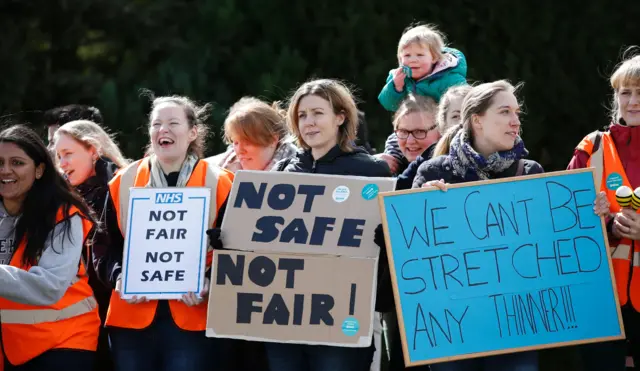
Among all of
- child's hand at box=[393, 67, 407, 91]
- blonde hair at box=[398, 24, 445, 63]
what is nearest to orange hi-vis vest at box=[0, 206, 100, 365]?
child's hand at box=[393, 67, 407, 91]

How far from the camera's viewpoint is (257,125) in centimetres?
716

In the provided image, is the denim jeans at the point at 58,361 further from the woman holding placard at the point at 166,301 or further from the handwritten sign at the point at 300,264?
the handwritten sign at the point at 300,264

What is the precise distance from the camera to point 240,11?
35.3ft

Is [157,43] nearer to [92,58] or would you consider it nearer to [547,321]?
[92,58]

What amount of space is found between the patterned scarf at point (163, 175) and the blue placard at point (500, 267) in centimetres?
116

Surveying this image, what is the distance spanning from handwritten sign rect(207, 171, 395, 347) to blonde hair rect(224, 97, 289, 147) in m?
0.73

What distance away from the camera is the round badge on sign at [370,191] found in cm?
636

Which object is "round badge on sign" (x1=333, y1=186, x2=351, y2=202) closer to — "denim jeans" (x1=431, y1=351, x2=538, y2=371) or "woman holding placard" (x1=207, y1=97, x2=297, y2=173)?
"woman holding placard" (x1=207, y1=97, x2=297, y2=173)

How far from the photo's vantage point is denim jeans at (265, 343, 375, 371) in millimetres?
6285

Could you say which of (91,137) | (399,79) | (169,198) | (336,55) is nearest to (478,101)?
(399,79)

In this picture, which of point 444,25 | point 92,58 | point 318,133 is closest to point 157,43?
point 92,58

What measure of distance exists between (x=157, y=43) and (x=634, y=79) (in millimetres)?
5547

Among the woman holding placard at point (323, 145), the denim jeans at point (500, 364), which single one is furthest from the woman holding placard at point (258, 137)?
the denim jeans at point (500, 364)

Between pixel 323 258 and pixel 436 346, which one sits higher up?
pixel 323 258
